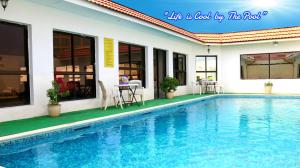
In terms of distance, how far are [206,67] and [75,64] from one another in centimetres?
1092

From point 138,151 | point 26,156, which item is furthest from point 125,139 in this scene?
point 26,156

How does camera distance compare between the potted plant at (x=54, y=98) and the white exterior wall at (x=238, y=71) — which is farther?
the white exterior wall at (x=238, y=71)

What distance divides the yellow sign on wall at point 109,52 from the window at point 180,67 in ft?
19.5

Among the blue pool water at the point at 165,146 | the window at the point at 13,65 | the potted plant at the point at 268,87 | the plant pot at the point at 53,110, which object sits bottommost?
the blue pool water at the point at 165,146

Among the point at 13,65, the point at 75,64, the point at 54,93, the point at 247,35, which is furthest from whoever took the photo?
the point at 247,35

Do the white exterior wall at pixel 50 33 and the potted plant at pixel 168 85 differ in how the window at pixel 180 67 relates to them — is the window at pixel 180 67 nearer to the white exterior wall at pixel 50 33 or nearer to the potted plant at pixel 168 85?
the potted plant at pixel 168 85

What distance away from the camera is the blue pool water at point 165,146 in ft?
13.6

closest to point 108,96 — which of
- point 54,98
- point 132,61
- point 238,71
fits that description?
point 132,61

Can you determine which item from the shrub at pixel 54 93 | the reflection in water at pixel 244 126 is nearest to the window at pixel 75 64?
the shrub at pixel 54 93

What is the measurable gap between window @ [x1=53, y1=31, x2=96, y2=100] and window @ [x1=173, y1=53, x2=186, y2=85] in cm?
678

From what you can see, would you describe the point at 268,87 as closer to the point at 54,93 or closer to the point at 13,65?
the point at 54,93

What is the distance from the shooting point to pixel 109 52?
34.0ft

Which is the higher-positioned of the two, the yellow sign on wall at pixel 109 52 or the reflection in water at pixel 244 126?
the yellow sign on wall at pixel 109 52

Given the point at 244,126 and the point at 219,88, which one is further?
the point at 219,88
